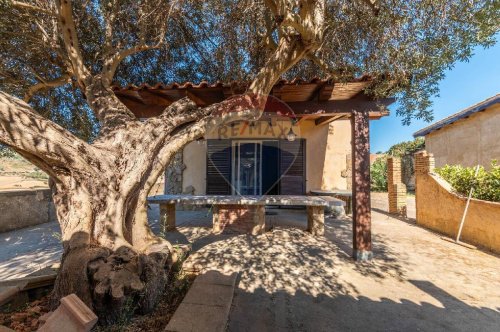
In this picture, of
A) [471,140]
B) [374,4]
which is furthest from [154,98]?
[471,140]

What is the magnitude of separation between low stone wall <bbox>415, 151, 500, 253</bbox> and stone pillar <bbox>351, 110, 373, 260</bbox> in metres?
2.76

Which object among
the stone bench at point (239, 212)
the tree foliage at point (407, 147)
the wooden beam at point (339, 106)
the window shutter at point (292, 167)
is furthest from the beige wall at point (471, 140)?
the wooden beam at point (339, 106)

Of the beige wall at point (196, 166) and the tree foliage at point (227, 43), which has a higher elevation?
the tree foliage at point (227, 43)

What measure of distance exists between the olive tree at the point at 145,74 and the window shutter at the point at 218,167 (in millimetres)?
3070

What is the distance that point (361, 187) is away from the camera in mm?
4031

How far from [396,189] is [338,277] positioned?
5.88m

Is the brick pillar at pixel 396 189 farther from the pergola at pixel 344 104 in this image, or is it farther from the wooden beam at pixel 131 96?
the wooden beam at pixel 131 96

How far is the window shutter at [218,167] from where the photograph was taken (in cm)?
842

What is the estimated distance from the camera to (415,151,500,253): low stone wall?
181 inches

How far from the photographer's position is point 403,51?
3.53 m

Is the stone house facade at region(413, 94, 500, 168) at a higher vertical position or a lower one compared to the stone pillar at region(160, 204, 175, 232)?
higher

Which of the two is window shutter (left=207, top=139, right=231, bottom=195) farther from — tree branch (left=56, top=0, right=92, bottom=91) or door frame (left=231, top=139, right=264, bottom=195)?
tree branch (left=56, top=0, right=92, bottom=91)

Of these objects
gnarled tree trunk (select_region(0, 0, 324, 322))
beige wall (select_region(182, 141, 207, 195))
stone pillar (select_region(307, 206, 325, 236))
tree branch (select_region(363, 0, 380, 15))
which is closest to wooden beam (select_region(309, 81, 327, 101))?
gnarled tree trunk (select_region(0, 0, 324, 322))

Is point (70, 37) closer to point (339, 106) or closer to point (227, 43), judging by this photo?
point (227, 43)
